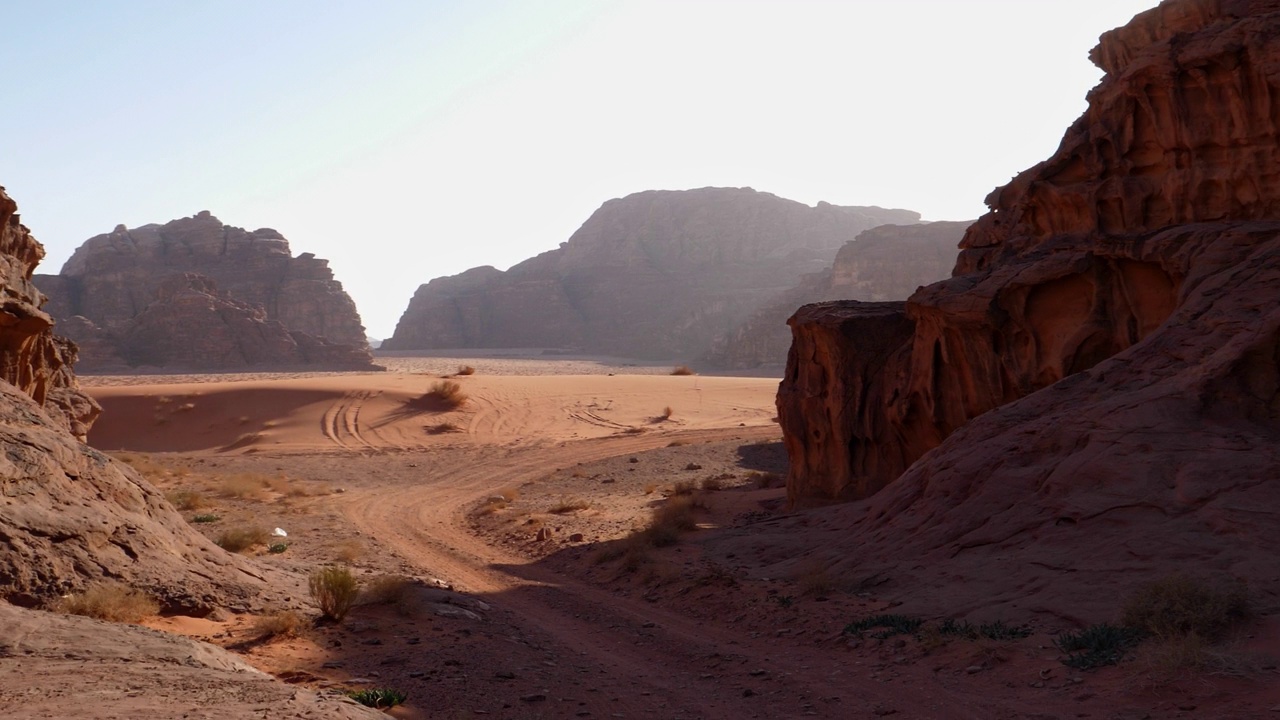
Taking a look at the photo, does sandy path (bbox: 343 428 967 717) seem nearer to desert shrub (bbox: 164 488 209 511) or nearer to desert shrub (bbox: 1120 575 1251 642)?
desert shrub (bbox: 1120 575 1251 642)

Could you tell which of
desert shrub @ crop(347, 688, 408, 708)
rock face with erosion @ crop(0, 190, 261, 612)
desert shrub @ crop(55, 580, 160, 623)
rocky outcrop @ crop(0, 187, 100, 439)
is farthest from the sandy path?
rocky outcrop @ crop(0, 187, 100, 439)

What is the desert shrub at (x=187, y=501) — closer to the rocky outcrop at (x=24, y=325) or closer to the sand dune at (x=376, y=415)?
the rocky outcrop at (x=24, y=325)

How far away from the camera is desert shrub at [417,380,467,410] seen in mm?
37156

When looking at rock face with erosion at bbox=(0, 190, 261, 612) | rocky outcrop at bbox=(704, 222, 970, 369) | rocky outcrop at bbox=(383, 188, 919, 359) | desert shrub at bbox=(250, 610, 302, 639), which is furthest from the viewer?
rocky outcrop at bbox=(383, 188, 919, 359)

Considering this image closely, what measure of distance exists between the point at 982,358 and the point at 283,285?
8448 centimetres

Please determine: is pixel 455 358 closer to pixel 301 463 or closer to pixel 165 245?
pixel 165 245

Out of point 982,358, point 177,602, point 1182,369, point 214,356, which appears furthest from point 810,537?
point 214,356

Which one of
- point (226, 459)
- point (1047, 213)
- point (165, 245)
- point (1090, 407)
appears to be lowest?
point (226, 459)

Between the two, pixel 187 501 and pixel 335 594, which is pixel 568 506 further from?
pixel 335 594

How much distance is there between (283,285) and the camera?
3511 inches

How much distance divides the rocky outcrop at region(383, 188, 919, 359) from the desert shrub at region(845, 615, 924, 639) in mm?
96104

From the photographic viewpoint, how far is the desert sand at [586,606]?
21.9 feet

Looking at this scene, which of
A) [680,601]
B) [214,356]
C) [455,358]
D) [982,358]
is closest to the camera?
[680,601]

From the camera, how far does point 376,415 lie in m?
35.2
